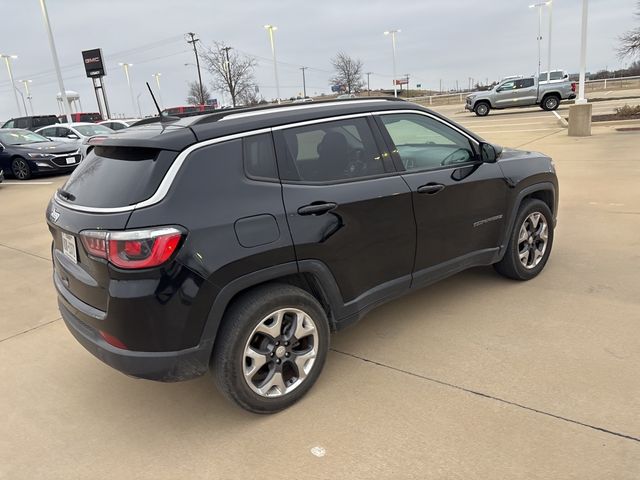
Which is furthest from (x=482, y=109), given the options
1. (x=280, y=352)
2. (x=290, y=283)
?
(x=280, y=352)

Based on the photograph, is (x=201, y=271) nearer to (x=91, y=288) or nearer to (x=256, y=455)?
(x=91, y=288)

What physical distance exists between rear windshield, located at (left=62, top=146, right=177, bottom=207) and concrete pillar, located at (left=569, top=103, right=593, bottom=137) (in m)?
14.4

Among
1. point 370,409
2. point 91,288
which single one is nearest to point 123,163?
point 91,288

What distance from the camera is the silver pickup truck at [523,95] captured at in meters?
26.2

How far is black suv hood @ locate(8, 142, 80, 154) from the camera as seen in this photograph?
13.5 meters

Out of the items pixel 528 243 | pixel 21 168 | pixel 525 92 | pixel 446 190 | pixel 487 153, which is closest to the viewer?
pixel 446 190

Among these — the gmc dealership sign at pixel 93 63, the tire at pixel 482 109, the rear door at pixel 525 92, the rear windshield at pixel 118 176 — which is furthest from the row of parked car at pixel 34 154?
the rear door at pixel 525 92

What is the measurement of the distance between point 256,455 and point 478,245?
238 cm

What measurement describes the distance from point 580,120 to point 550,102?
1363 centimetres


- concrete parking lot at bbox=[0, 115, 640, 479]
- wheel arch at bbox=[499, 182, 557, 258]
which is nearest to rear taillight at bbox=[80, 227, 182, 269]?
concrete parking lot at bbox=[0, 115, 640, 479]

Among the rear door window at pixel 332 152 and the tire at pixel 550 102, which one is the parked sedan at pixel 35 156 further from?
the tire at pixel 550 102

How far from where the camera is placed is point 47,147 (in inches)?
537

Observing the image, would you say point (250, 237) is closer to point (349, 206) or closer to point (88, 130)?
point (349, 206)

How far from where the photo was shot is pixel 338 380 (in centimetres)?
318
